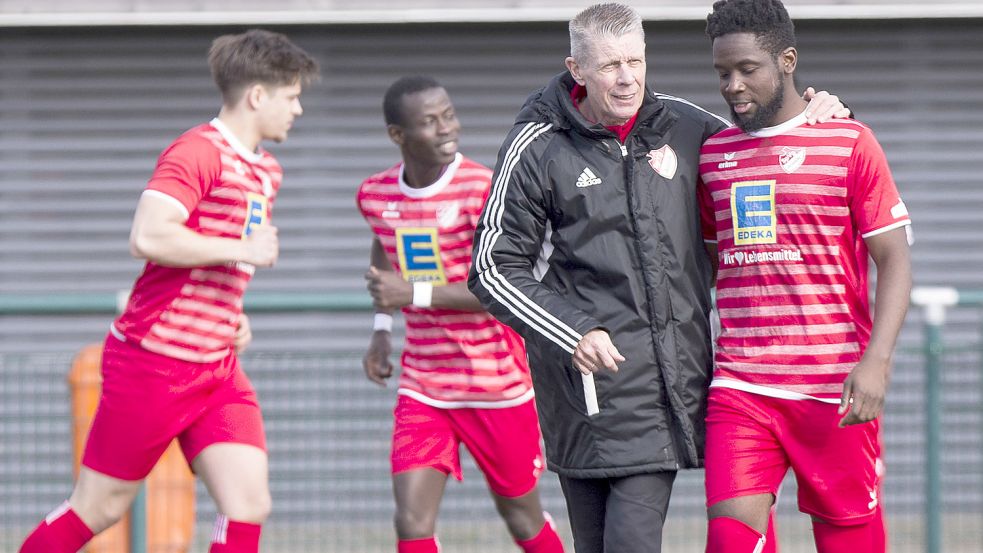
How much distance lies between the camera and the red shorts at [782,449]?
4.72 metres

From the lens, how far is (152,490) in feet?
23.5

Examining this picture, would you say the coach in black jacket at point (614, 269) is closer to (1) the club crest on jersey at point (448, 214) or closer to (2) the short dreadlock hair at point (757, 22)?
(2) the short dreadlock hair at point (757, 22)

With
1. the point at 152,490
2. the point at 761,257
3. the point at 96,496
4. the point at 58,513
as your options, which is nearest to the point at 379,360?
the point at 96,496

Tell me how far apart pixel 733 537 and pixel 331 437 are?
2930 millimetres

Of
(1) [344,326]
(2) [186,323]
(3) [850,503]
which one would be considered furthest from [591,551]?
(1) [344,326]

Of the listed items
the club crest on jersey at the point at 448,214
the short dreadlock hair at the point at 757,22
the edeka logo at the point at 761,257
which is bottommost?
the edeka logo at the point at 761,257

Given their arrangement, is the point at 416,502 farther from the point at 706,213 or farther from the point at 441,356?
the point at 706,213

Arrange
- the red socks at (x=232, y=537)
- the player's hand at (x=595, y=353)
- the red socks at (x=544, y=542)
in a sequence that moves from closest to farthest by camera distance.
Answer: the player's hand at (x=595, y=353) < the red socks at (x=232, y=537) < the red socks at (x=544, y=542)

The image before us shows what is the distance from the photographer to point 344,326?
970 centimetres

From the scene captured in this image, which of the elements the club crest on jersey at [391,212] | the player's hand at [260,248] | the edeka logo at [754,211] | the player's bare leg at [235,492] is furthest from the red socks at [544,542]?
the edeka logo at [754,211]

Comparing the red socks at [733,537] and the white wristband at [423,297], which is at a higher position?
the white wristband at [423,297]

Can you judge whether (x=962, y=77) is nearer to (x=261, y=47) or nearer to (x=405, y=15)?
(x=405, y=15)

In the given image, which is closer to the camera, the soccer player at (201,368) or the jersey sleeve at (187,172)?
the jersey sleeve at (187,172)

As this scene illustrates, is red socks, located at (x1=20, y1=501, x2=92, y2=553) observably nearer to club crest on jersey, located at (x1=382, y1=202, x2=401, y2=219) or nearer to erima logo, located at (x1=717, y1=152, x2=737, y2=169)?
club crest on jersey, located at (x1=382, y1=202, x2=401, y2=219)
